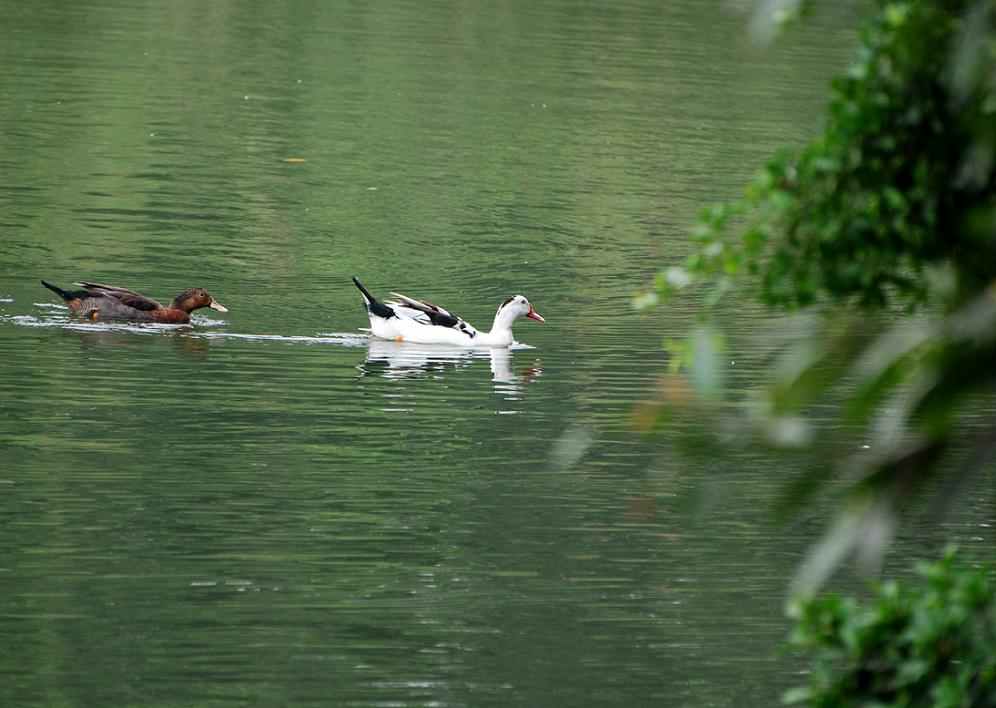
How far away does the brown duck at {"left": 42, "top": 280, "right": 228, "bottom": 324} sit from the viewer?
13734mm

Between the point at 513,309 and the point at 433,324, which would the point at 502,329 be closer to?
the point at 513,309

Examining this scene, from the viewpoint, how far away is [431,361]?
13.8 metres

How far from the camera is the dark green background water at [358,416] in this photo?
24.5 feet

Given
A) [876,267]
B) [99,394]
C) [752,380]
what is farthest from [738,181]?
[876,267]

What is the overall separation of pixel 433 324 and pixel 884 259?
10509 millimetres

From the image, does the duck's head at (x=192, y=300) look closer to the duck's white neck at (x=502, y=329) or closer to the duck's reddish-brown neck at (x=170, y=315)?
the duck's reddish-brown neck at (x=170, y=315)

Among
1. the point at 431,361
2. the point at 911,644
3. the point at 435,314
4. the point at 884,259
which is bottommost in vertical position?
the point at 431,361

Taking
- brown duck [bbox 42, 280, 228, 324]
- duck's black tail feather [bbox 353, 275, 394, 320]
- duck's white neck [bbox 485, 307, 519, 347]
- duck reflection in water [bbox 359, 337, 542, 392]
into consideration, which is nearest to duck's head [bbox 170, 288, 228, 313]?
brown duck [bbox 42, 280, 228, 324]

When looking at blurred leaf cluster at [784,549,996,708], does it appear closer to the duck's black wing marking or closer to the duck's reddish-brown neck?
the duck's black wing marking

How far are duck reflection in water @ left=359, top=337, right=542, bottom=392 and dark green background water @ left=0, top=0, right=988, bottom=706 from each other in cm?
5

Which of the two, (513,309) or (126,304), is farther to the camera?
(513,309)

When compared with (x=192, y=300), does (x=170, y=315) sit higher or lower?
lower

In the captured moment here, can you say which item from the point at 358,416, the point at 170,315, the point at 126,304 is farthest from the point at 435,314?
the point at 358,416

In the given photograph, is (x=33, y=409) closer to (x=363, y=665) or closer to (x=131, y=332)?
(x=131, y=332)
